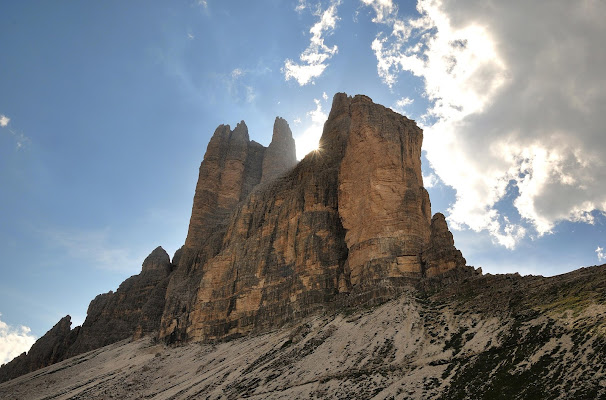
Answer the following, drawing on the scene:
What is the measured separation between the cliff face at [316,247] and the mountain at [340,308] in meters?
0.23

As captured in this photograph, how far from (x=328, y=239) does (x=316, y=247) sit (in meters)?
2.00

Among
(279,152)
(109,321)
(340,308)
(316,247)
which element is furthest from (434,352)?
(279,152)

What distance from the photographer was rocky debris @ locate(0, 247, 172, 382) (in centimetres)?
9181

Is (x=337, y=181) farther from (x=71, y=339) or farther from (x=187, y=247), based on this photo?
(x=71, y=339)

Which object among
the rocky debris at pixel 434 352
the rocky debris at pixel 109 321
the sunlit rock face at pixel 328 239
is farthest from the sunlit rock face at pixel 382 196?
the rocky debris at pixel 109 321

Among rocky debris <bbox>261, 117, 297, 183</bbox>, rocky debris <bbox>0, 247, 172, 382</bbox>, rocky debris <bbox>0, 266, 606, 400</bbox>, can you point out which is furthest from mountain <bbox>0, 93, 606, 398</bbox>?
rocky debris <bbox>261, 117, 297, 183</bbox>

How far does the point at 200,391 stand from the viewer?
42.2m

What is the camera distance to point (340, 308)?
48188 mm

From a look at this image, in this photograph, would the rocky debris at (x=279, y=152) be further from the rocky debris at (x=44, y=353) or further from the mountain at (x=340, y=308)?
the rocky debris at (x=44, y=353)

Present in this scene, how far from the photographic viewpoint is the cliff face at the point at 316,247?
4841cm

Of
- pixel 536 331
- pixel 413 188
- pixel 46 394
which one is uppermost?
pixel 413 188

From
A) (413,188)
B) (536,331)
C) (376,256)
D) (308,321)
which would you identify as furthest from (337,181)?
(536,331)

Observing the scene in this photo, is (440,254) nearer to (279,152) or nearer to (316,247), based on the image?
(316,247)

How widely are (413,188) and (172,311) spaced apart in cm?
4917
